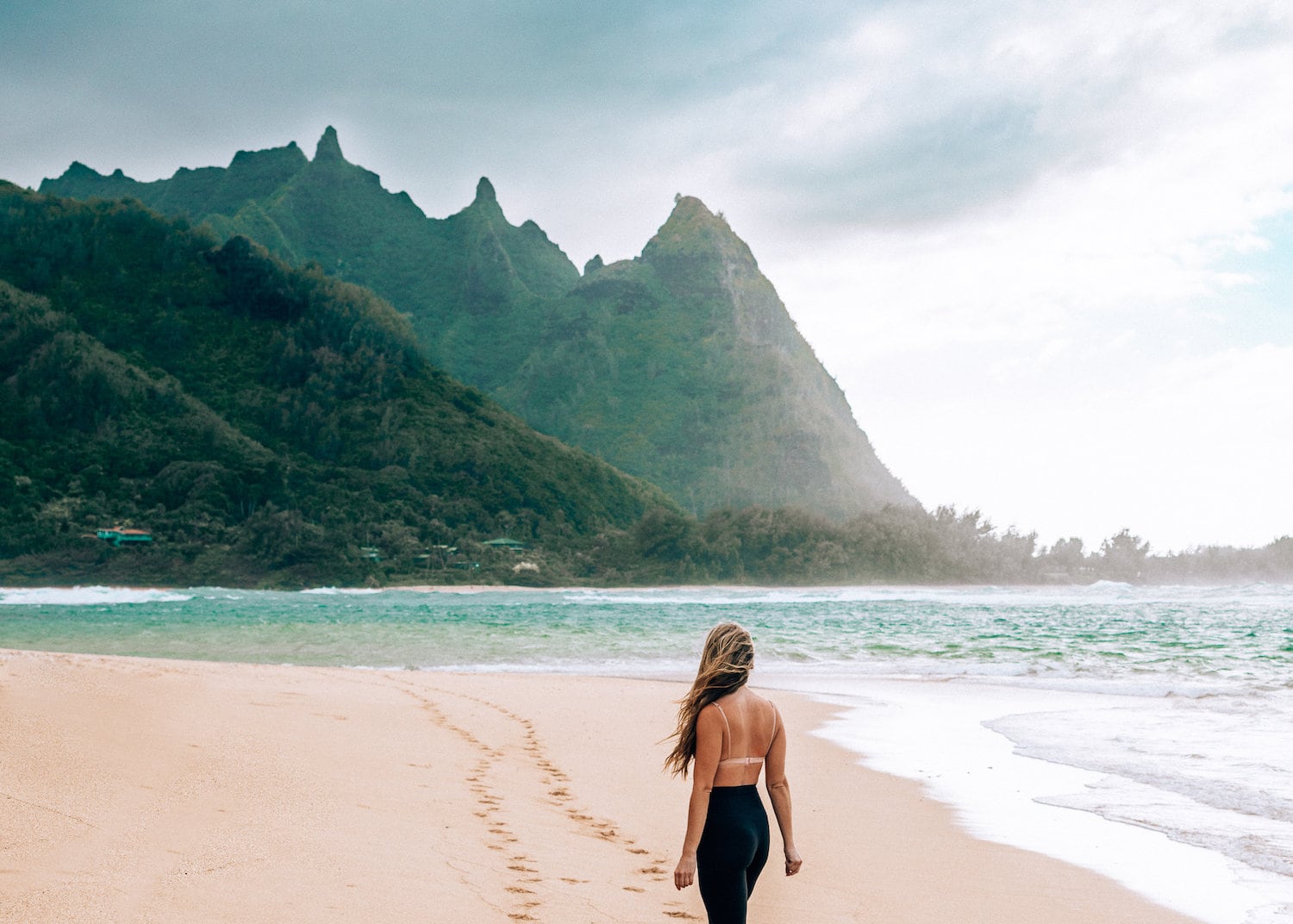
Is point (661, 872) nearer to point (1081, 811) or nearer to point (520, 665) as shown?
point (1081, 811)

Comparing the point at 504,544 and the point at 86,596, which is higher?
the point at 504,544

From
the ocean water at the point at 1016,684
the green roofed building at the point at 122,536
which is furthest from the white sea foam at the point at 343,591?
the ocean water at the point at 1016,684

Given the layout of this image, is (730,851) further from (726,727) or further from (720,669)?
(720,669)

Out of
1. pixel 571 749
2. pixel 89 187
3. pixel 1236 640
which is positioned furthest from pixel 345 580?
pixel 89 187

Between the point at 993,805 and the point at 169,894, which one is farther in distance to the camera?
the point at 993,805

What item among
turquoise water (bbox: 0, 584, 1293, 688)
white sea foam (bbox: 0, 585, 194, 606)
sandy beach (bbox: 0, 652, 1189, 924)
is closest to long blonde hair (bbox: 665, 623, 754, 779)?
sandy beach (bbox: 0, 652, 1189, 924)

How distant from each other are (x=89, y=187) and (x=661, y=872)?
199763 mm

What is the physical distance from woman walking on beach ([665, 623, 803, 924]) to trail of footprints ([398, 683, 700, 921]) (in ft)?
3.70

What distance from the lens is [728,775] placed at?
3.69 meters

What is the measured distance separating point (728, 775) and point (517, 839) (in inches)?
105

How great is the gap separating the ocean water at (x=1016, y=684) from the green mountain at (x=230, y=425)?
3435cm

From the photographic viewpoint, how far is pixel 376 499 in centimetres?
8956

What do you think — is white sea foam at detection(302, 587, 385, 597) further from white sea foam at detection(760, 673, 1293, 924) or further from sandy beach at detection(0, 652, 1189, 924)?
sandy beach at detection(0, 652, 1189, 924)

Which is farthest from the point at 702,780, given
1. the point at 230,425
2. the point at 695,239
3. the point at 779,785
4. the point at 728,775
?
the point at 695,239
